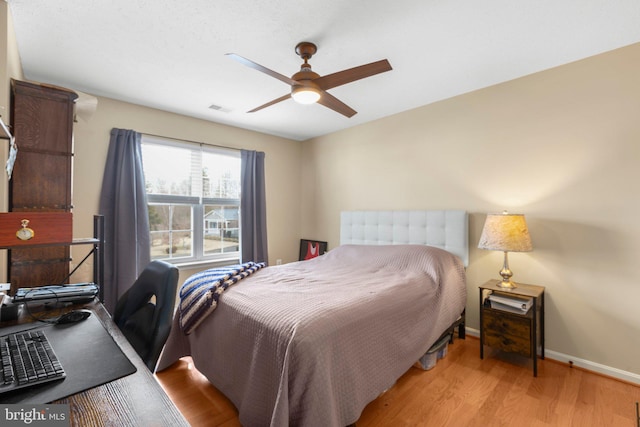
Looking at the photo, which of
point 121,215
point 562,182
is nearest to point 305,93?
point 562,182

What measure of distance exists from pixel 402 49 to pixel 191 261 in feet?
10.8

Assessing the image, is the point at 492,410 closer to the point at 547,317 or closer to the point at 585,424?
the point at 585,424

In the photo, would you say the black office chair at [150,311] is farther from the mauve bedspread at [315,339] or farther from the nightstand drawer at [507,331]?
the nightstand drawer at [507,331]

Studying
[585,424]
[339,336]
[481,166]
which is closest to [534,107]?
[481,166]

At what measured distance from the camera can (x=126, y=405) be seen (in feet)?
2.52

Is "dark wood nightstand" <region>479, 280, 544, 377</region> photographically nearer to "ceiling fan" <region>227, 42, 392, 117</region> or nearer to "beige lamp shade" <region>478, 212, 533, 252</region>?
"beige lamp shade" <region>478, 212, 533, 252</region>

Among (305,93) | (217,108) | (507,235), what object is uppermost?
(217,108)

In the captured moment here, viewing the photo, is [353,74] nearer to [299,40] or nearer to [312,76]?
[312,76]

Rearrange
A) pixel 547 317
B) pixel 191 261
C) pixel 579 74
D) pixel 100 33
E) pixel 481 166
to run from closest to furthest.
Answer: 1. pixel 100 33
2. pixel 579 74
3. pixel 547 317
4. pixel 481 166
5. pixel 191 261

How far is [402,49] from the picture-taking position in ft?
7.13

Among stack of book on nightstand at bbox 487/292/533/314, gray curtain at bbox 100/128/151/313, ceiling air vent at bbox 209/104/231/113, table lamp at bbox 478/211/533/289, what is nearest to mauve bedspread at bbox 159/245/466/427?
stack of book on nightstand at bbox 487/292/533/314

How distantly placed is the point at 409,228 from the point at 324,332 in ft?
6.93

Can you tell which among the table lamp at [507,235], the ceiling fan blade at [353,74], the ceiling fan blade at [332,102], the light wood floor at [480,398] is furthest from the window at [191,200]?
the table lamp at [507,235]

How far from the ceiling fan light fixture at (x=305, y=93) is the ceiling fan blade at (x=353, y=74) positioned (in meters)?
0.06
